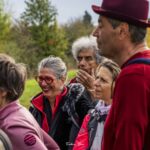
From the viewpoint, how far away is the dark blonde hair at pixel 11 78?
3256mm

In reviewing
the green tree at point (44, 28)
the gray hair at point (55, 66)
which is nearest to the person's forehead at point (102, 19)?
the gray hair at point (55, 66)

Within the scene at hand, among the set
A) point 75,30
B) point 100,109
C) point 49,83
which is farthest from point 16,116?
point 75,30

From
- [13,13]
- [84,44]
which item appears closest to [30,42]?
[13,13]

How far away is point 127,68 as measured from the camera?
2547mm

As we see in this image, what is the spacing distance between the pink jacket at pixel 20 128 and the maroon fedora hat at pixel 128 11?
0.87 metres

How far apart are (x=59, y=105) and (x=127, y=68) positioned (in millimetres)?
2560

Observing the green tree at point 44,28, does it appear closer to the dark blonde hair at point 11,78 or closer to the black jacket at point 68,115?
the black jacket at point 68,115

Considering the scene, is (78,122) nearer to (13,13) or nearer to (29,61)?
(29,61)

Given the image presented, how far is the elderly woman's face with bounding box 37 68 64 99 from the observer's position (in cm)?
519

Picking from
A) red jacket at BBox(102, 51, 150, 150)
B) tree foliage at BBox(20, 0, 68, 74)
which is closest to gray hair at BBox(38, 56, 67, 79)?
red jacket at BBox(102, 51, 150, 150)

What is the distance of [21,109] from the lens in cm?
321

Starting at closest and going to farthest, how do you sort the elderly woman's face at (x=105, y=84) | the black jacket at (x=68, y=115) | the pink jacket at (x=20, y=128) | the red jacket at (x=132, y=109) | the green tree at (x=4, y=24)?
the red jacket at (x=132, y=109) → the pink jacket at (x=20, y=128) → the elderly woman's face at (x=105, y=84) → the black jacket at (x=68, y=115) → the green tree at (x=4, y=24)

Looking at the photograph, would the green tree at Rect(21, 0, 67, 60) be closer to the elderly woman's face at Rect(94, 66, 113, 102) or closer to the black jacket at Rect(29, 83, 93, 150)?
the black jacket at Rect(29, 83, 93, 150)

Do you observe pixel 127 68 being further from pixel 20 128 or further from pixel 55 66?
pixel 55 66
